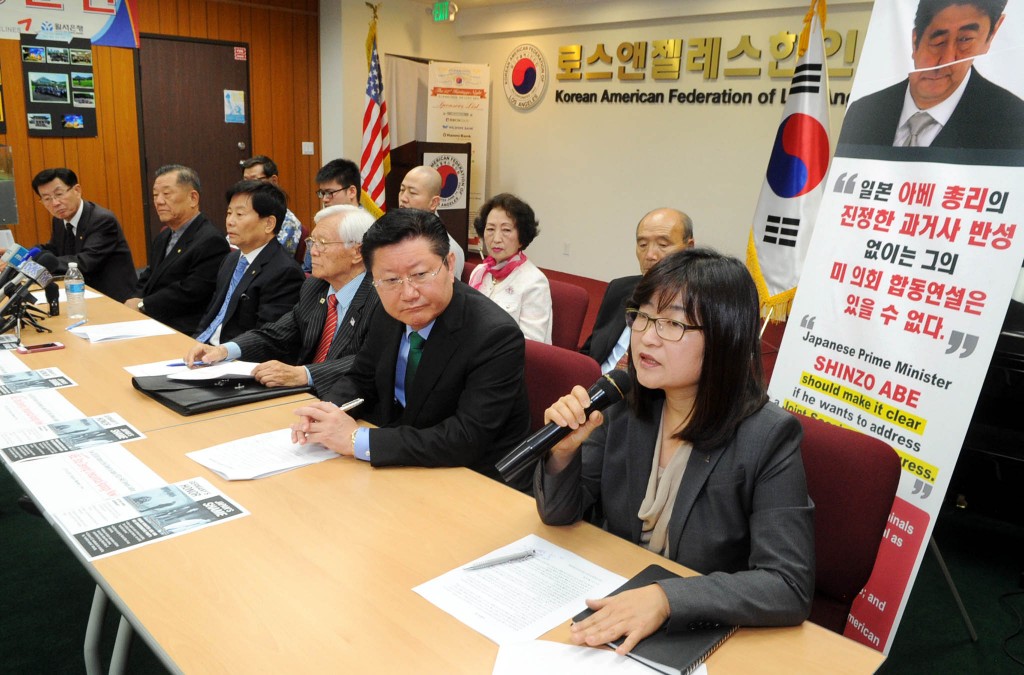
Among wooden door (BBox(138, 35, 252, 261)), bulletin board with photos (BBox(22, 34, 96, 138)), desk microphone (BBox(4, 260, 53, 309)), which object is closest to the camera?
desk microphone (BBox(4, 260, 53, 309))

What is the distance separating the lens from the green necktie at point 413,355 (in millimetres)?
2121

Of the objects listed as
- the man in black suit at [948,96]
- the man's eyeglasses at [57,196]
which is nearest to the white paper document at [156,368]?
the man in black suit at [948,96]

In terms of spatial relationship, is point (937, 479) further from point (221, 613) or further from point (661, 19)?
point (661, 19)

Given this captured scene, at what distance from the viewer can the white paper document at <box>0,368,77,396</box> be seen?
232 cm

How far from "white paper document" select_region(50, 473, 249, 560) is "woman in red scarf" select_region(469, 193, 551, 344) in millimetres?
1953

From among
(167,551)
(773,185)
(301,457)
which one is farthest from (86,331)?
(773,185)

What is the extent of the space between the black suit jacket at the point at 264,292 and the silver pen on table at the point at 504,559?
7.11ft

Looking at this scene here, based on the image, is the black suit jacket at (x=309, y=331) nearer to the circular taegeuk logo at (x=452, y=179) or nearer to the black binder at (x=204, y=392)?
the black binder at (x=204, y=392)

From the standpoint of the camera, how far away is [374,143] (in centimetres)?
749

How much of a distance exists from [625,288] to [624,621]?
2210 mm

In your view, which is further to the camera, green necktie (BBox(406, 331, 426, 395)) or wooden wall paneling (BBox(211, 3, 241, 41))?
wooden wall paneling (BBox(211, 3, 241, 41))

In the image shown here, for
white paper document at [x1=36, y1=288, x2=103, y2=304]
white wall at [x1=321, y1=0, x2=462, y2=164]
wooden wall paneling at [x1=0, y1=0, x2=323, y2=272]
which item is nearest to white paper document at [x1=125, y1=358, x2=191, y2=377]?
white paper document at [x1=36, y1=288, x2=103, y2=304]

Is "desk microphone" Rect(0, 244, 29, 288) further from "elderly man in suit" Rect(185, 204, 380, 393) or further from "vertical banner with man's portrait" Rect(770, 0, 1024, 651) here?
"vertical banner with man's portrait" Rect(770, 0, 1024, 651)

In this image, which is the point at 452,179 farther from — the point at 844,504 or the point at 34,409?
the point at 844,504
